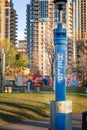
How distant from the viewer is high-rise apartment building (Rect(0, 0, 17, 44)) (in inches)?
6713

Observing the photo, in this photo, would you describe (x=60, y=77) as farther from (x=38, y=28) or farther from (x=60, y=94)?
(x=38, y=28)

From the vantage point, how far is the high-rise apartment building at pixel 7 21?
170500 millimetres

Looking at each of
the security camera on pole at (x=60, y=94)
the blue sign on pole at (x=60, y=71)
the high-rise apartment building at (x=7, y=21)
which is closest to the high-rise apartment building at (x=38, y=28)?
the high-rise apartment building at (x=7, y=21)

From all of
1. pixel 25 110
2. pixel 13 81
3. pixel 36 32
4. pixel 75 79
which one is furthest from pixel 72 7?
pixel 25 110

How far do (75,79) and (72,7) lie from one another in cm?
7819

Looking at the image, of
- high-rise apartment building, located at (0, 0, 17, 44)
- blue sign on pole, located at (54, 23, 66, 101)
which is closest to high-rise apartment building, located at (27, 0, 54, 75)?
high-rise apartment building, located at (0, 0, 17, 44)

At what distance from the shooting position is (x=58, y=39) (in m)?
11.4

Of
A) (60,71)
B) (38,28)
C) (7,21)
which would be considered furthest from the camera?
(7,21)

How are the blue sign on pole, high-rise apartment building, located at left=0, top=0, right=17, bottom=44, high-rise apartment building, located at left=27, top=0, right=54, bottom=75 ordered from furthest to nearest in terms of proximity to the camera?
1. high-rise apartment building, located at left=0, top=0, right=17, bottom=44
2. high-rise apartment building, located at left=27, top=0, right=54, bottom=75
3. the blue sign on pole

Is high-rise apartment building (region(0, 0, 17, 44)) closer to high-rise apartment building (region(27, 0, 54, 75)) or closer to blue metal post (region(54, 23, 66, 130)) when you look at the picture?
high-rise apartment building (region(27, 0, 54, 75))

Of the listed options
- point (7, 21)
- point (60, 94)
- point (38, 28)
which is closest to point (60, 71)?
point (60, 94)

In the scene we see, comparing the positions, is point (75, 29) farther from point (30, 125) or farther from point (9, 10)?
point (30, 125)

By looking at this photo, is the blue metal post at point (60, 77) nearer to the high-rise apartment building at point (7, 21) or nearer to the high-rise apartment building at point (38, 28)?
the high-rise apartment building at point (38, 28)

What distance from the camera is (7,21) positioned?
603ft
